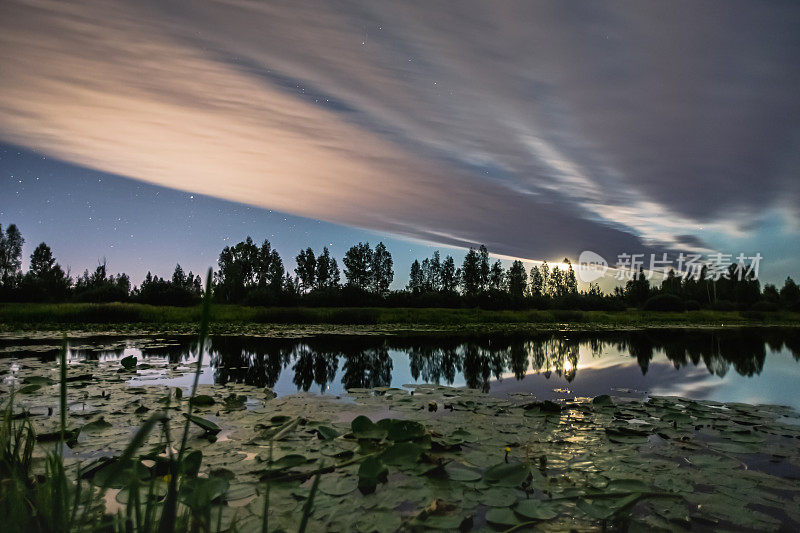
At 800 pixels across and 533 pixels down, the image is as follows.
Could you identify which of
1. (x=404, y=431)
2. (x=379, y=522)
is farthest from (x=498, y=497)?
(x=404, y=431)

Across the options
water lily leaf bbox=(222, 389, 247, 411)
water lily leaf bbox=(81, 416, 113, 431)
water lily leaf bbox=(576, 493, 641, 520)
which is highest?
water lily leaf bbox=(576, 493, 641, 520)

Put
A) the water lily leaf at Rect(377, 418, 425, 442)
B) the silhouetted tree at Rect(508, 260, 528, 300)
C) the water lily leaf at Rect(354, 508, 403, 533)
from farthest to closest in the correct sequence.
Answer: the silhouetted tree at Rect(508, 260, 528, 300) < the water lily leaf at Rect(377, 418, 425, 442) < the water lily leaf at Rect(354, 508, 403, 533)

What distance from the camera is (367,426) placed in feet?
11.7

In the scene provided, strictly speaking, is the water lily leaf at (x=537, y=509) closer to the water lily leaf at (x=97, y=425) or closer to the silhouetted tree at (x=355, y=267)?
the water lily leaf at (x=97, y=425)

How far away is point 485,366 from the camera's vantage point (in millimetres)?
8953

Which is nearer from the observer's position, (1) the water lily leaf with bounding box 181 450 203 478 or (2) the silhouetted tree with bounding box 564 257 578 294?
(1) the water lily leaf with bounding box 181 450 203 478

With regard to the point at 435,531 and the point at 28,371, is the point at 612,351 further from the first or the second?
the point at 28,371

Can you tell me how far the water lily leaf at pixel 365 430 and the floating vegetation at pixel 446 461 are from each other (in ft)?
0.06

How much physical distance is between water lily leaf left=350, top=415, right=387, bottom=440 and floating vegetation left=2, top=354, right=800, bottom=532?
2cm

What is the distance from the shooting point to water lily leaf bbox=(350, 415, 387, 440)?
3.50 m

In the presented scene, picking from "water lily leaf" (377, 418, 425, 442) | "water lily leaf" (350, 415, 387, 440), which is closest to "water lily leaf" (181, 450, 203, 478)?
"water lily leaf" (350, 415, 387, 440)

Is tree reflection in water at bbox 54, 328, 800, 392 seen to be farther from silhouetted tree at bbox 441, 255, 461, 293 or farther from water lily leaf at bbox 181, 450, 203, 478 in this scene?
silhouetted tree at bbox 441, 255, 461, 293

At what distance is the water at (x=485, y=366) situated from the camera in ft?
21.6

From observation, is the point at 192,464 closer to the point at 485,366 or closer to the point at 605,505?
the point at 605,505
